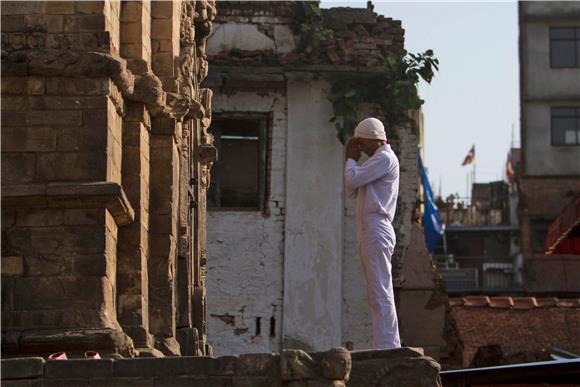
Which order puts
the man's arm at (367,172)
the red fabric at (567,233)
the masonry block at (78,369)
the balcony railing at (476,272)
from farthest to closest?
the balcony railing at (476,272), the red fabric at (567,233), the man's arm at (367,172), the masonry block at (78,369)

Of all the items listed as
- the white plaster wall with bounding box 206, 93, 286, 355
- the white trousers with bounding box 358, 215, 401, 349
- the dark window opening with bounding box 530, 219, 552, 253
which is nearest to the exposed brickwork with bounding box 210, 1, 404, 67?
the white plaster wall with bounding box 206, 93, 286, 355

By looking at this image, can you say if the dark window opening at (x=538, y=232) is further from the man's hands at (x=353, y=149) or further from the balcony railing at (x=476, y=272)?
the man's hands at (x=353, y=149)

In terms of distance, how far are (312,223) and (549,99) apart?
3066cm

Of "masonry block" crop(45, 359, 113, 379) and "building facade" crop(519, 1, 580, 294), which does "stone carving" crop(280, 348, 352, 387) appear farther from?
"building facade" crop(519, 1, 580, 294)

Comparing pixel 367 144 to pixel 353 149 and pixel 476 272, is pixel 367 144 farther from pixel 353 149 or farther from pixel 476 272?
pixel 476 272

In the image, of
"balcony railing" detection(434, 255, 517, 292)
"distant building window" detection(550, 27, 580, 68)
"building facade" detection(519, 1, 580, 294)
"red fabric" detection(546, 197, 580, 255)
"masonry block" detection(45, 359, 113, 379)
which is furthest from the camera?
"distant building window" detection(550, 27, 580, 68)

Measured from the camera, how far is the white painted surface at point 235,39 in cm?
3494

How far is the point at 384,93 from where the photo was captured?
3428 cm

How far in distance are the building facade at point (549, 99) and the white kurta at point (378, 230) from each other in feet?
149

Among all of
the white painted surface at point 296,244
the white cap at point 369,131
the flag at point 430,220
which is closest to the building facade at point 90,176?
the white cap at point 369,131

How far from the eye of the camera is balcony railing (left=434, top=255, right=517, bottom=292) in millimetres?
60031

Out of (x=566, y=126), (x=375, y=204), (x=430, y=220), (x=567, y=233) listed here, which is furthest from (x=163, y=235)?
(x=566, y=126)

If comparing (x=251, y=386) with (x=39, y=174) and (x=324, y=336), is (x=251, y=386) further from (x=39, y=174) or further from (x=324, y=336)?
(x=324, y=336)

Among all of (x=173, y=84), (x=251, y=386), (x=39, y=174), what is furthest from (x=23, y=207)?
(x=251, y=386)
